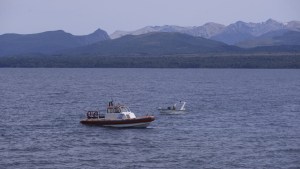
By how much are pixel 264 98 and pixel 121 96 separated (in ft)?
92.2

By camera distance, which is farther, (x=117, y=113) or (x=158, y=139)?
(x=117, y=113)

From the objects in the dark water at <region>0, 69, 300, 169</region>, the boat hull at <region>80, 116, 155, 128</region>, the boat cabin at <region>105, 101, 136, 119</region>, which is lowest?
the dark water at <region>0, 69, 300, 169</region>

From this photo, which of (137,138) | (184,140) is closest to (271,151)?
(184,140)

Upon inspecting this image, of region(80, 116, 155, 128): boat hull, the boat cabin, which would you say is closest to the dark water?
region(80, 116, 155, 128): boat hull

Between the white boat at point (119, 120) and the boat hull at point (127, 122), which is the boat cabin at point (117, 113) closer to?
the white boat at point (119, 120)

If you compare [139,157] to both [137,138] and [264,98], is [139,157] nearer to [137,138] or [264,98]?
[137,138]

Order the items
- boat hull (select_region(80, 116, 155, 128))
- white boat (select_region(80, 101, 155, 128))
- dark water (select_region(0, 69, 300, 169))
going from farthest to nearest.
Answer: white boat (select_region(80, 101, 155, 128)) → boat hull (select_region(80, 116, 155, 128)) → dark water (select_region(0, 69, 300, 169))

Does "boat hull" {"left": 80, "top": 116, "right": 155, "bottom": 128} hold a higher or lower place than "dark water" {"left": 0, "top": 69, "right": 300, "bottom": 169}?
higher

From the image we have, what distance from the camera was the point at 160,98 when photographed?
133 m

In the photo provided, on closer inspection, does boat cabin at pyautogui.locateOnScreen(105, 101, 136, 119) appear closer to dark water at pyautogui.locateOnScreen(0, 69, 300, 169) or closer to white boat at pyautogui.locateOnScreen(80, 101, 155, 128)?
white boat at pyautogui.locateOnScreen(80, 101, 155, 128)

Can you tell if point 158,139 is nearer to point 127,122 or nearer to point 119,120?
point 127,122

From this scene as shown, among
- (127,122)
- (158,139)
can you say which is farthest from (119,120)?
(158,139)

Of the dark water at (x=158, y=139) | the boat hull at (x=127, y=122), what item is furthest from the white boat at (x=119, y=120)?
the dark water at (x=158, y=139)

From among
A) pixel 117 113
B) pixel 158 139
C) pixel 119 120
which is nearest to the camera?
pixel 158 139
